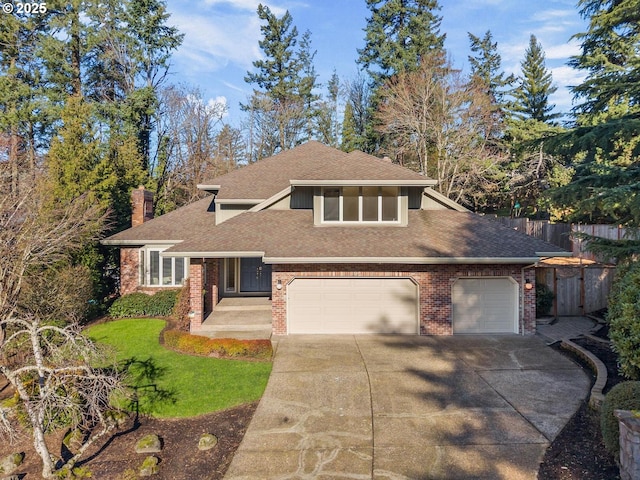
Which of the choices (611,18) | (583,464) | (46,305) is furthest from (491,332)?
(46,305)

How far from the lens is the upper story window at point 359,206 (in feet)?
44.2

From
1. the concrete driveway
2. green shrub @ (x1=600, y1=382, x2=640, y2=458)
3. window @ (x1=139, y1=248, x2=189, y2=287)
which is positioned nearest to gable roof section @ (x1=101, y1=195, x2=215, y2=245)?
window @ (x1=139, y1=248, x2=189, y2=287)

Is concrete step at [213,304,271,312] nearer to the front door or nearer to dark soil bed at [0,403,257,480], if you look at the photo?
the front door

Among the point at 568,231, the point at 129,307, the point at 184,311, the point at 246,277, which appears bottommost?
the point at 129,307

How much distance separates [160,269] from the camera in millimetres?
16016

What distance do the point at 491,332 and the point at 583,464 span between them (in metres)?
6.90

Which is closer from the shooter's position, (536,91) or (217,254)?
(217,254)

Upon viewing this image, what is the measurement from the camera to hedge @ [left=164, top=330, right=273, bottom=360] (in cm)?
1015

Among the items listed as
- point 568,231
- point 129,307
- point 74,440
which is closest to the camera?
point 74,440

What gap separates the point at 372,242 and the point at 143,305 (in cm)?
950

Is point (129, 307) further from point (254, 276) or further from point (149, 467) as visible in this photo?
point (149, 467)

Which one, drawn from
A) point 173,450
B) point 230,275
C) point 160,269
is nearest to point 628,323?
point 173,450

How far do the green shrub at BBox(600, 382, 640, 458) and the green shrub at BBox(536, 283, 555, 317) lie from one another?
8.58 metres

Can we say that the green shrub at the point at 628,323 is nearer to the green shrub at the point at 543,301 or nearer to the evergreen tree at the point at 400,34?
the green shrub at the point at 543,301
